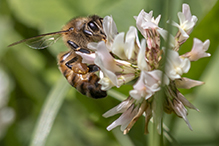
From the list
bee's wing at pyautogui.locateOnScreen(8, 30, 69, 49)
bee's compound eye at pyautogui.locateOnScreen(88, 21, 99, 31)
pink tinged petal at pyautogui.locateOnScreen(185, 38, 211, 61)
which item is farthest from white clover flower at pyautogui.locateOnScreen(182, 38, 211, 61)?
bee's wing at pyautogui.locateOnScreen(8, 30, 69, 49)

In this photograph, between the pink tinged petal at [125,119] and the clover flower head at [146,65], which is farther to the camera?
the pink tinged petal at [125,119]

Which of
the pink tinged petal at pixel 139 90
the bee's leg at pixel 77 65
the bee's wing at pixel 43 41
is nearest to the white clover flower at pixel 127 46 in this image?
the pink tinged petal at pixel 139 90

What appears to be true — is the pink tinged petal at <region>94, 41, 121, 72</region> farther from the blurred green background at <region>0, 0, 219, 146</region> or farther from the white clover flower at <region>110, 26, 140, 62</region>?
the blurred green background at <region>0, 0, 219, 146</region>

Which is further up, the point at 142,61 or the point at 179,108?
the point at 142,61

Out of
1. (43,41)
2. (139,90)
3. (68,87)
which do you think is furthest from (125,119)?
(68,87)

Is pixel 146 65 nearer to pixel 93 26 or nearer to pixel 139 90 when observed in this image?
pixel 139 90

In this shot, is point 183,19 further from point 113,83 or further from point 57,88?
point 57,88

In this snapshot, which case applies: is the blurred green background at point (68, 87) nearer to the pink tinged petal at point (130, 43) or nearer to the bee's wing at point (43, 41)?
the bee's wing at point (43, 41)
